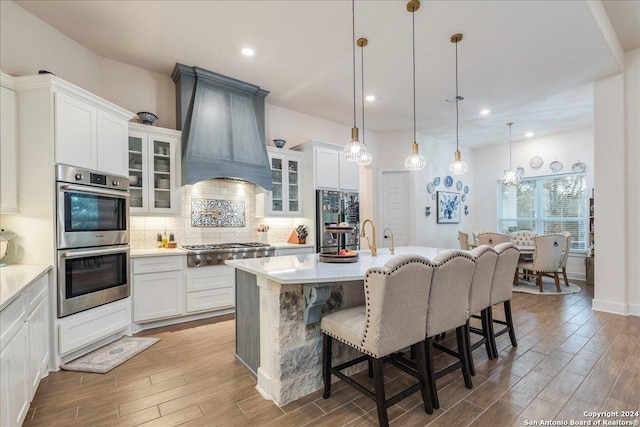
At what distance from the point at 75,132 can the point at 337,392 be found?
10.0 ft

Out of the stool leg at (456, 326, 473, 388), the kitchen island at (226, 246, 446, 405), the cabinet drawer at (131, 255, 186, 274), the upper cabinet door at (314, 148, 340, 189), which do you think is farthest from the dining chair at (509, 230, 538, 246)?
the cabinet drawer at (131, 255, 186, 274)

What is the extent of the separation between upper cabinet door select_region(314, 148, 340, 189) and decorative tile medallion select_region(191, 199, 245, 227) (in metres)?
1.29

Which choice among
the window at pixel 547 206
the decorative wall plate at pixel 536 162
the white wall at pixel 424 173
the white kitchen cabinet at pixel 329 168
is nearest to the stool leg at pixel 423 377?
the white kitchen cabinet at pixel 329 168

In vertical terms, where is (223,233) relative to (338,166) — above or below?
below

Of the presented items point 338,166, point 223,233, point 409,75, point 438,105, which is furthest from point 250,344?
point 438,105

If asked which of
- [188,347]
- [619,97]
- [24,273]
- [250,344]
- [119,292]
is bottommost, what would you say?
[188,347]

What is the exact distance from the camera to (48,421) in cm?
188

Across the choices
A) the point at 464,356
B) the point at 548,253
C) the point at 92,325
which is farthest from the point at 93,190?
the point at 548,253

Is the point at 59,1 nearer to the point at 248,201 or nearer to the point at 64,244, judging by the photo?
the point at 64,244

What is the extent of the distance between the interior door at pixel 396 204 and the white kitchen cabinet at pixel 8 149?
18.1 feet

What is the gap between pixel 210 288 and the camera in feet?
12.3

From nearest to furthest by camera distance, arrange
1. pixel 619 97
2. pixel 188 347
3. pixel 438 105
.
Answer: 1. pixel 188 347
2. pixel 619 97
3. pixel 438 105

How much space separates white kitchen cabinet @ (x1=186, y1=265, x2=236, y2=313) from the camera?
3.63 meters

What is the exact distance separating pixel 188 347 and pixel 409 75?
4.09 metres
